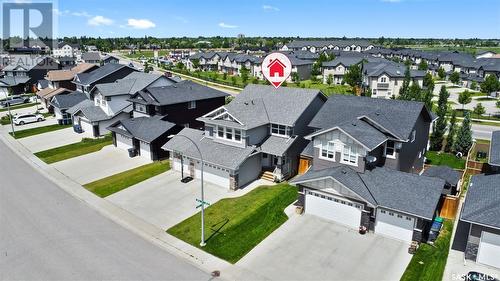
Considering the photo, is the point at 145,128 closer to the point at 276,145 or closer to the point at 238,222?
the point at 276,145

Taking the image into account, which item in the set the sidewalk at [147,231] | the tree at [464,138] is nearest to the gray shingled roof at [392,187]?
the sidewalk at [147,231]

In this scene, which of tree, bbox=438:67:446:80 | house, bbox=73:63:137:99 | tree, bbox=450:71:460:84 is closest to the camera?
house, bbox=73:63:137:99

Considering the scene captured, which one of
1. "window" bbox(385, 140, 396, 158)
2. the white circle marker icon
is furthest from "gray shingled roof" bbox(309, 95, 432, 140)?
the white circle marker icon

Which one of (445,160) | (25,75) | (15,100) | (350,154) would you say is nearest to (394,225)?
(350,154)

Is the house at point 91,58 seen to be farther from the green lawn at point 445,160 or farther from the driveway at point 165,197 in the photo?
the green lawn at point 445,160

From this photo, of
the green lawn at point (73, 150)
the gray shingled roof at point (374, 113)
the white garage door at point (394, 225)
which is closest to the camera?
the white garage door at point (394, 225)

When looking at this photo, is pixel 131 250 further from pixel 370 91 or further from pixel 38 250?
pixel 370 91

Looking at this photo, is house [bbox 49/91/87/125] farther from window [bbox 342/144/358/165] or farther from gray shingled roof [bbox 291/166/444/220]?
window [bbox 342/144/358/165]
